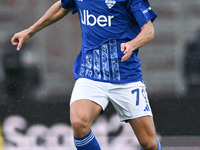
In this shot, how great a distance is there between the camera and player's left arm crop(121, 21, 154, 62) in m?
3.91

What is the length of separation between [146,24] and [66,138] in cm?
252

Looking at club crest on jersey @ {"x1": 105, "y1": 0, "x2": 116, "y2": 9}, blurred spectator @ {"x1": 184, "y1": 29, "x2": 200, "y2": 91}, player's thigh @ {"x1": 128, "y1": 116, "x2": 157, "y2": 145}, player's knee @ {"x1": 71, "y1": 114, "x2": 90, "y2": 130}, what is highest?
club crest on jersey @ {"x1": 105, "y1": 0, "x2": 116, "y2": 9}

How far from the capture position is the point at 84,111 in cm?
408

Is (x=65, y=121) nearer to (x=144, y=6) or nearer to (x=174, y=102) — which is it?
(x=174, y=102)

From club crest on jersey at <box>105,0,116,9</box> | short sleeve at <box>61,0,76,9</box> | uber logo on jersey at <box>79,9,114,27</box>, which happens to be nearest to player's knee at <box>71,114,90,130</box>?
uber logo on jersey at <box>79,9,114,27</box>

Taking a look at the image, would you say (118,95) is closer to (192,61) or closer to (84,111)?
(84,111)

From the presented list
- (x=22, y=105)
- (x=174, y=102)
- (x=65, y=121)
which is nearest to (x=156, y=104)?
(x=174, y=102)

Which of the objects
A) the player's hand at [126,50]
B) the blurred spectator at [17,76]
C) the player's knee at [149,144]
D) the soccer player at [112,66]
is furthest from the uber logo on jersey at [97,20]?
the blurred spectator at [17,76]

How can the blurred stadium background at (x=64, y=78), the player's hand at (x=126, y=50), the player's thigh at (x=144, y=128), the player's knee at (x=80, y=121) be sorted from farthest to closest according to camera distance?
the blurred stadium background at (x=64, y=78)
the player's thigh at (x=144, y=128)
the player's knee at (x=80, y=121)
the player's hand at (x=126, y=50)

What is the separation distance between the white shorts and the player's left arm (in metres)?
A: 0.44

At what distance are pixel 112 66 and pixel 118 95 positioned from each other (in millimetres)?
225

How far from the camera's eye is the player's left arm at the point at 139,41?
391 cm

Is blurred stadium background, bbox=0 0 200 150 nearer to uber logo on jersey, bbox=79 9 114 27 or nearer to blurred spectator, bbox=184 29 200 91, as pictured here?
blurred spectator, bbox=184 29 200 91

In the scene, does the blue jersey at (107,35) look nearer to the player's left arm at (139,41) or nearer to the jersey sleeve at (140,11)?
the jersey sleeve at (140,11)
